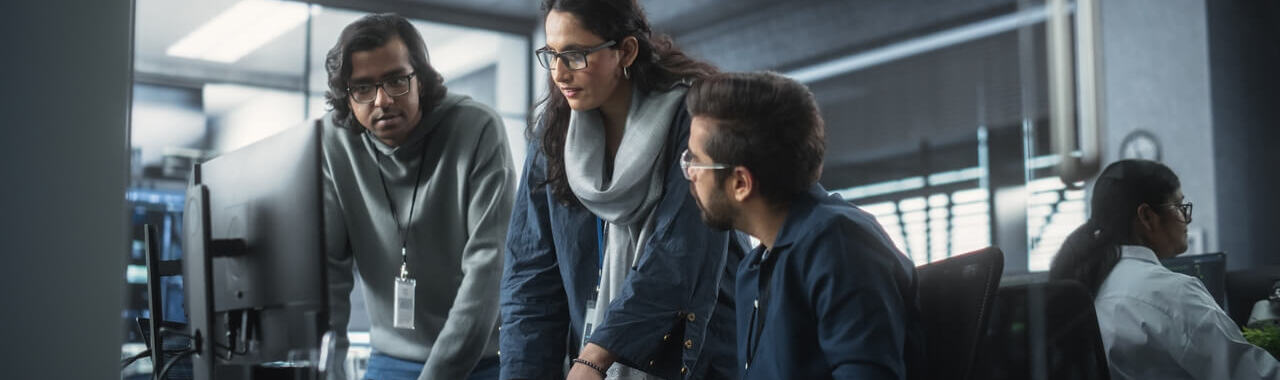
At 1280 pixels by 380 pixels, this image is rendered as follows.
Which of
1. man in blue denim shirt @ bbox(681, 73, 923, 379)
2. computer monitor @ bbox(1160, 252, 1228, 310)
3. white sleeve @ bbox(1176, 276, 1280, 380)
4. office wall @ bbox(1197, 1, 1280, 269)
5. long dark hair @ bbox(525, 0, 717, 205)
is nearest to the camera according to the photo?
man in blue denim shirt @ bbox(681, 73, 923, 379)

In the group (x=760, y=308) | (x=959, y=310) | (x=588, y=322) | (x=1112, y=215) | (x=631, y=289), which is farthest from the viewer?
(x=1112, y=215)

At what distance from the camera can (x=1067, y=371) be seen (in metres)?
1.79

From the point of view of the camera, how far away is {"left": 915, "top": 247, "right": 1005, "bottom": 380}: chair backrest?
1.33 meters

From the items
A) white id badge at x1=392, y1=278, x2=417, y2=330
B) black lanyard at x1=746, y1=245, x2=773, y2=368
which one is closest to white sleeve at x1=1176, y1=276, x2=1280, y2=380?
black lanyard at x1=746, y1=245, x2=773, y2=368

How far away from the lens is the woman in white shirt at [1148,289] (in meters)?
2.14

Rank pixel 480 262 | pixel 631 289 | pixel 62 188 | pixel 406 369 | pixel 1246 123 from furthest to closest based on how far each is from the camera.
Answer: pixel 1246 123 → pixel 406 369 → pixel 480 262 → pixel 631 289 → pixel 62 188

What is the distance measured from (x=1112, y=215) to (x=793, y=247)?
126 centimetres

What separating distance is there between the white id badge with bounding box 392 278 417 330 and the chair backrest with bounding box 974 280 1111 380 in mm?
906

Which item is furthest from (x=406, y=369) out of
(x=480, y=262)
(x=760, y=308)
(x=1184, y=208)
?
(x=1184, y=208)

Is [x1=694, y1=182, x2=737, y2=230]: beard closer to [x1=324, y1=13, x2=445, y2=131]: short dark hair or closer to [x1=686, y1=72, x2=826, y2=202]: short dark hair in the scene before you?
[x1=686, y1=72, x2=826, y2=202]: short dark hair

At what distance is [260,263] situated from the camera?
144cm

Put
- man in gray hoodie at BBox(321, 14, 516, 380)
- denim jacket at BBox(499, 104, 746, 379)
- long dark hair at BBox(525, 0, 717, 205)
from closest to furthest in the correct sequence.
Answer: denim jacket at BBox(499, 104, 746, 379), long dark hair at BBox(525, 0, 717, 205), man in gray hoodie at BBox(321, 14, 516, 380)

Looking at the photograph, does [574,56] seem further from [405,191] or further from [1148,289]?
[1148,289]

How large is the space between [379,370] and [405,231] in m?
0.25
